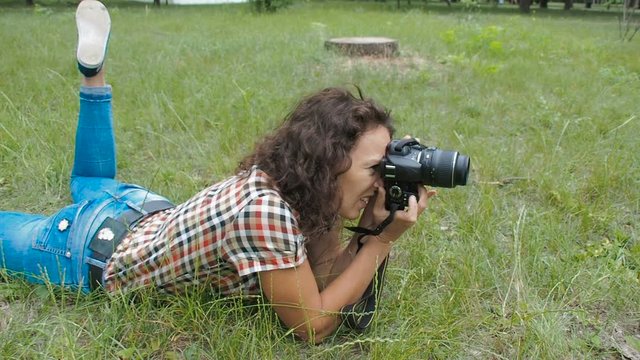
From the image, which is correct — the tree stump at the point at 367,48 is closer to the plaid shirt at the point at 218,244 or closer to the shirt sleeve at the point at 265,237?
the plaid shirt at the point at 218,244

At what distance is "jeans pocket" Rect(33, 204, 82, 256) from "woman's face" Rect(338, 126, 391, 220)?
3.06 feet

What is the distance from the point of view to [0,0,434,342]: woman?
1.55 m

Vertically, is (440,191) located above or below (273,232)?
below

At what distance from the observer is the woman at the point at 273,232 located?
1547mm

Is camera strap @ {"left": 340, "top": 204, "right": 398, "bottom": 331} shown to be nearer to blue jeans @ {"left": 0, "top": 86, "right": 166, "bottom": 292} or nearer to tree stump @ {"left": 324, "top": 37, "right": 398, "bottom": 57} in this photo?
blue jeans @ {"left": 0, "top": 86, "right": 166, "bottom": 292}

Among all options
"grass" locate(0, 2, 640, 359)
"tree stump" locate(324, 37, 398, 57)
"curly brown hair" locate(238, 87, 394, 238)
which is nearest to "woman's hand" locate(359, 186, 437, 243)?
"curly brown hair" locate(238, 87, 394, 238)

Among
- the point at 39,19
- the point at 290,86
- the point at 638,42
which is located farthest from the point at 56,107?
the point at 638,42

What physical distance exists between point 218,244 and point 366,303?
51cm

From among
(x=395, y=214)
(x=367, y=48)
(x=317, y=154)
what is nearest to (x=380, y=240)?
(x=395, y=214)

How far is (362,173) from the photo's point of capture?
162cm

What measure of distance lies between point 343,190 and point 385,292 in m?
0.58

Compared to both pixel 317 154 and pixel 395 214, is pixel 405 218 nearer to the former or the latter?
pixel 395 214

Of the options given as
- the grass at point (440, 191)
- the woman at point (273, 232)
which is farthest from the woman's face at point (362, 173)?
the grass at point (440, 191)

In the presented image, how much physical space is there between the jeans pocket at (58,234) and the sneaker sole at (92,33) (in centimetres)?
73
